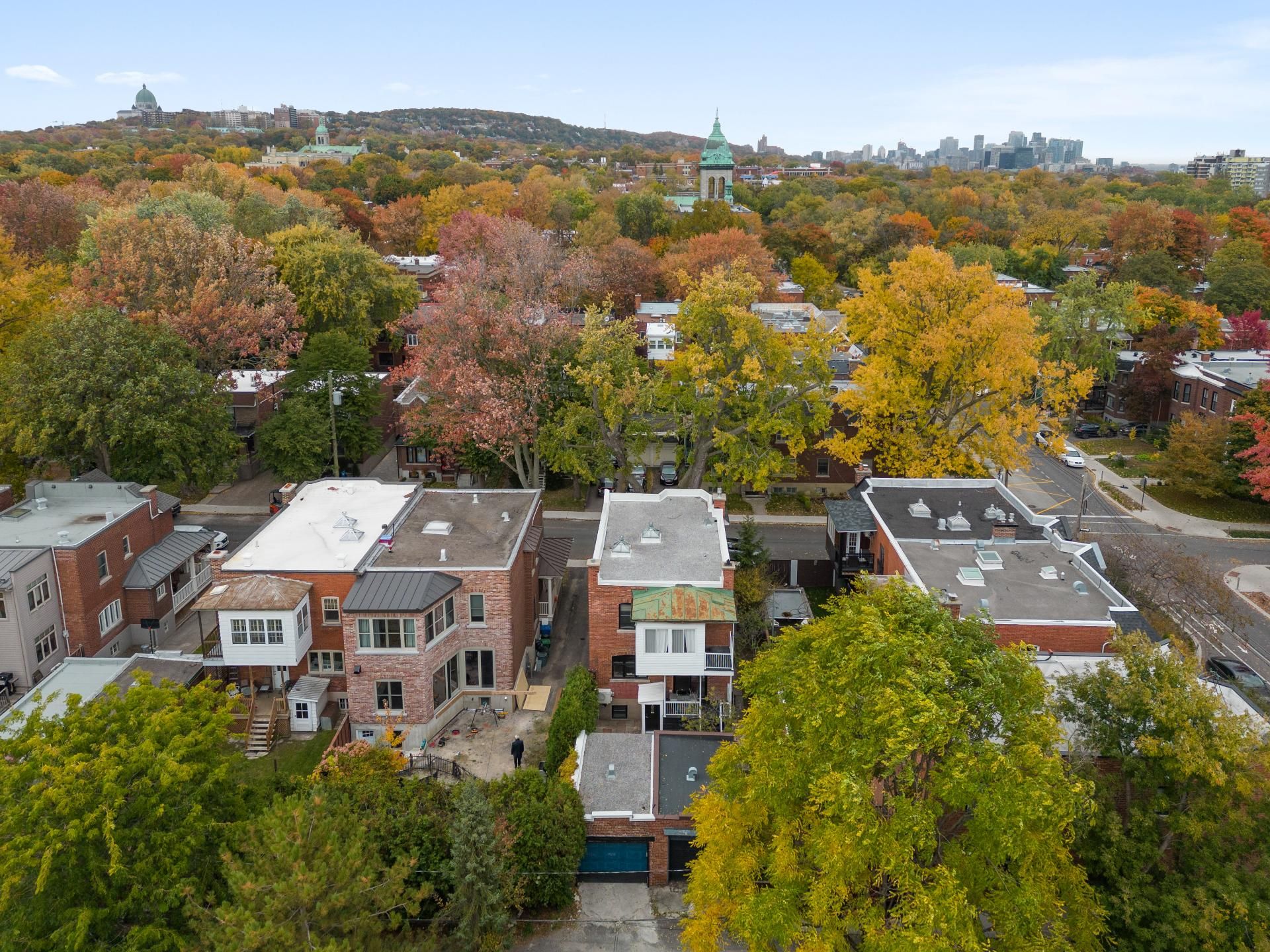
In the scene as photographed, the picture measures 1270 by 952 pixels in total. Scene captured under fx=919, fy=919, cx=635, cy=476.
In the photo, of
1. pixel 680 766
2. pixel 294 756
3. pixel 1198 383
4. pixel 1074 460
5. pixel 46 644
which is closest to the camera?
pixel 680 766

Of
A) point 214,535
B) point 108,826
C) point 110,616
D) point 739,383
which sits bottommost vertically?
point 110,616

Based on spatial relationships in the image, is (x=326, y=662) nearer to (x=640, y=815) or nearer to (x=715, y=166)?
(x=640, y=815)

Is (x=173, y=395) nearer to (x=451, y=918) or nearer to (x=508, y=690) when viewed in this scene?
(x=508, y=690)

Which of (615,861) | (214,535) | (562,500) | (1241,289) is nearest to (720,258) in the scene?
(562,500)

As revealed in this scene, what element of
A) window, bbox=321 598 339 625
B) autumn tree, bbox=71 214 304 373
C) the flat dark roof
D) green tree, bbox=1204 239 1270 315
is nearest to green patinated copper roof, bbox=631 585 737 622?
the flat dark roof

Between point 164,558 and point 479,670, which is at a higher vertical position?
point 164,558

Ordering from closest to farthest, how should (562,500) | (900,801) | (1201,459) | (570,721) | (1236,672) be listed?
(900,801)
(570,721)
(1236,672)
(1201,459)
(562,500)
